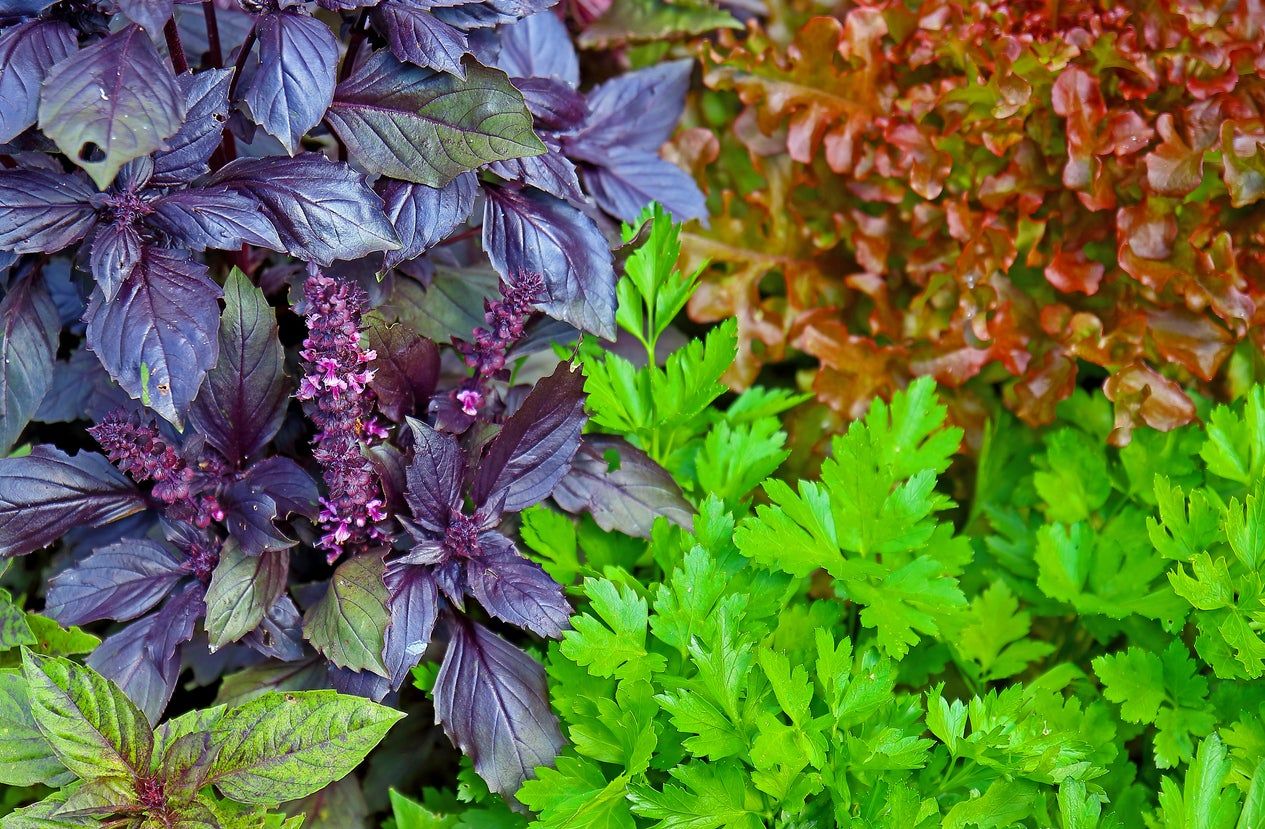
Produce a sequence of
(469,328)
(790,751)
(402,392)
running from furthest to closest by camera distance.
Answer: (469,328) → (402,392) → (790,751)

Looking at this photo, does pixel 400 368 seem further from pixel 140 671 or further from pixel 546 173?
pixel 140 671

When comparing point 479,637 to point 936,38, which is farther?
point 936,38

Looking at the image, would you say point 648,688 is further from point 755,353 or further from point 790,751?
point 755,353

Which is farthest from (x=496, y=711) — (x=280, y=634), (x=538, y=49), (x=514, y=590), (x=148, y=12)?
(x=538, y=49)

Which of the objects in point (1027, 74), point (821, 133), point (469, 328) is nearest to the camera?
point (469, 328)

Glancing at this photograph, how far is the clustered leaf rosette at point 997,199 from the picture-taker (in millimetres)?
1165

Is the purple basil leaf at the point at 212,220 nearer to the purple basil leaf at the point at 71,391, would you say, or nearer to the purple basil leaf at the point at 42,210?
the purple basil leaf at the point at 42,210

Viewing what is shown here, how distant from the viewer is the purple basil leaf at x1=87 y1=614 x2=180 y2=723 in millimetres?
911

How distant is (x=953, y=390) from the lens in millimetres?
1323

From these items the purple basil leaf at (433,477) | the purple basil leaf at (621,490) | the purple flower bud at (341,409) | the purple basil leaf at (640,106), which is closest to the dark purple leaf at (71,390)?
the purple flower bud at (341,409)

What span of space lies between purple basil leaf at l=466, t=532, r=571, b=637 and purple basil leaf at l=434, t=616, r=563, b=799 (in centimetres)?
8

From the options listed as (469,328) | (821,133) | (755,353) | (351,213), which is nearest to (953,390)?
(755,353)

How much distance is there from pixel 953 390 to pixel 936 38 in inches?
18.5

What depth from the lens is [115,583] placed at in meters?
0.92
